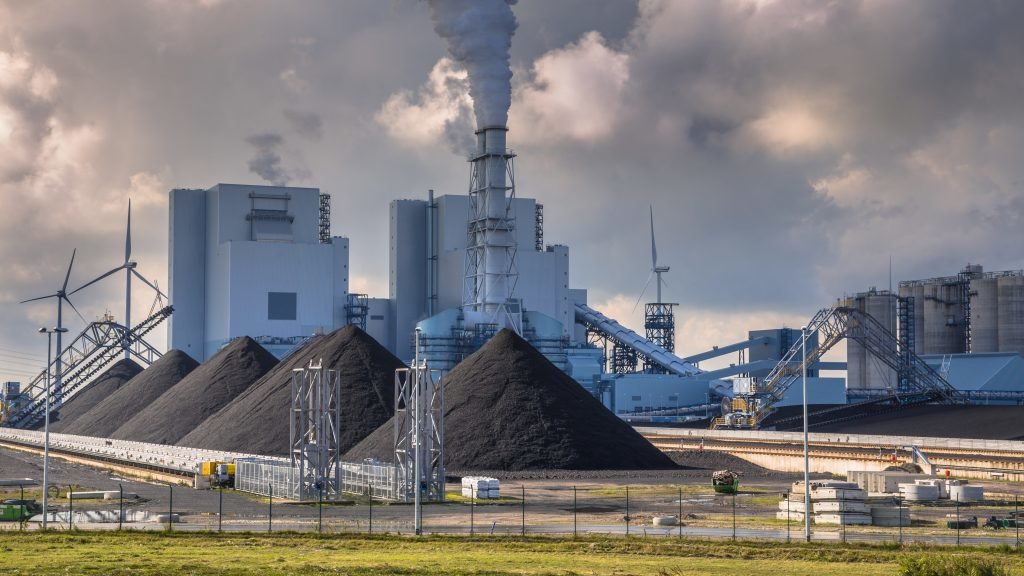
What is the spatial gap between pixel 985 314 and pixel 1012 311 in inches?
149

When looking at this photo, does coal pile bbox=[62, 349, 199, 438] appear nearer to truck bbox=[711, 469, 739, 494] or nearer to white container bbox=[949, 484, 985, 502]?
truck bbox=[711, 469, 739, 494]

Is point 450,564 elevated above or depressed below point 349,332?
below

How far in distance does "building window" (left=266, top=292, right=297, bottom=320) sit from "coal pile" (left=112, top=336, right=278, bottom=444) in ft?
89.1

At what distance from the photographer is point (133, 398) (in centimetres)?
13775

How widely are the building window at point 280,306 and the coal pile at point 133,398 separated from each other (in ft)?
40.8

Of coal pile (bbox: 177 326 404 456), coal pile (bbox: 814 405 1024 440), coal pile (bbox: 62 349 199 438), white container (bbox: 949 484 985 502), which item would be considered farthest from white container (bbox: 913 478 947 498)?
coal pile (bbox: 62 349 199 438)

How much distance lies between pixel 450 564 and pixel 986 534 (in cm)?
2069

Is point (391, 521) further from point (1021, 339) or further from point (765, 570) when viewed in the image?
point (1021, 339)

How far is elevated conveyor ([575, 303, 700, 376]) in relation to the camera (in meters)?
155

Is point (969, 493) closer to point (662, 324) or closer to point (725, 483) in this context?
point (725, 483)

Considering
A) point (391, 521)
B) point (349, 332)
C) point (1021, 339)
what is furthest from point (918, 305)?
point (391, 521)

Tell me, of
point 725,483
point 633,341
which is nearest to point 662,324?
point 633,341

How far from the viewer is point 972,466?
79750mm

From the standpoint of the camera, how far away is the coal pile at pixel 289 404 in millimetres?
91875
